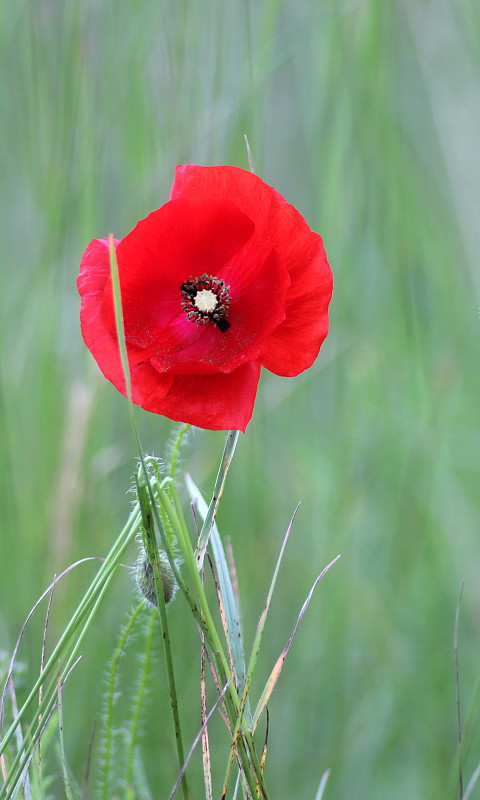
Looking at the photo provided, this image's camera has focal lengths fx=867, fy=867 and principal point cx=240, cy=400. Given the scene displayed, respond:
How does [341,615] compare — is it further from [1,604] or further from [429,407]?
[1,604]

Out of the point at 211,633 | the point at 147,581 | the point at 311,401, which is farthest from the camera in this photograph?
the point at 311,401

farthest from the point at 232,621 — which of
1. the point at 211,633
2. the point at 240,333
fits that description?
the point at 240,333

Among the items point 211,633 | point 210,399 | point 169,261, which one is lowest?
point 211,633

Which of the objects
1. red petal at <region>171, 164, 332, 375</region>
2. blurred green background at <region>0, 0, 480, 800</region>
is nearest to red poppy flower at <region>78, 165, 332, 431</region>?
red petal at <region>171, 164, 332, 375</region>

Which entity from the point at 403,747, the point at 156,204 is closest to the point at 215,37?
the point at 156,204

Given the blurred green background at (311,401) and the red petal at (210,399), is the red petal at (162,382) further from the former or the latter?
the blurred green background at (311,401)

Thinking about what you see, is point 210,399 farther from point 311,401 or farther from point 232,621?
point 311,401
